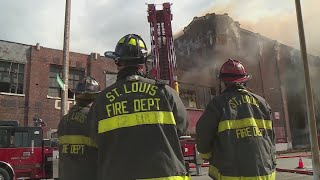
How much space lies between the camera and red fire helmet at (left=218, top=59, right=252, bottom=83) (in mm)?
3354

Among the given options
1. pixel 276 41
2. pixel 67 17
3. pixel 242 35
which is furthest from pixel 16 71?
pixel 276 41

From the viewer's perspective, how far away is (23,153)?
12.2m

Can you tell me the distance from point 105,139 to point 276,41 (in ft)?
116

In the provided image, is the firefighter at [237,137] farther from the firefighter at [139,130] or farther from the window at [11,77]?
the window at [11,77]

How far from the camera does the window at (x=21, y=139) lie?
39.9 ft

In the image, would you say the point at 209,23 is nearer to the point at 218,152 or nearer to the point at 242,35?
the point at 242,35

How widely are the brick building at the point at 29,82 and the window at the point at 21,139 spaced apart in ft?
22.2

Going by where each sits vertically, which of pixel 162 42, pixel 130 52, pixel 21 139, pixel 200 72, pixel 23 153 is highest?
pixel 200 72

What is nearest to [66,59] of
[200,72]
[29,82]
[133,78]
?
[29,82]

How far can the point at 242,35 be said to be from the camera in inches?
1303

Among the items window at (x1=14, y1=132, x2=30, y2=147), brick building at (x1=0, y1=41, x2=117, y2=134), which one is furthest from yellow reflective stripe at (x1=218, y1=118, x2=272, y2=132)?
brick building at (x1=0, y1=41, x2=117, y2=134)

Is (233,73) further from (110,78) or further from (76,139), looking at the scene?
(110,78)

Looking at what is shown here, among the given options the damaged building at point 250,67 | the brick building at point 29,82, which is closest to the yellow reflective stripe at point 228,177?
the brick building at point 29,82

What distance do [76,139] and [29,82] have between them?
56.7ft
